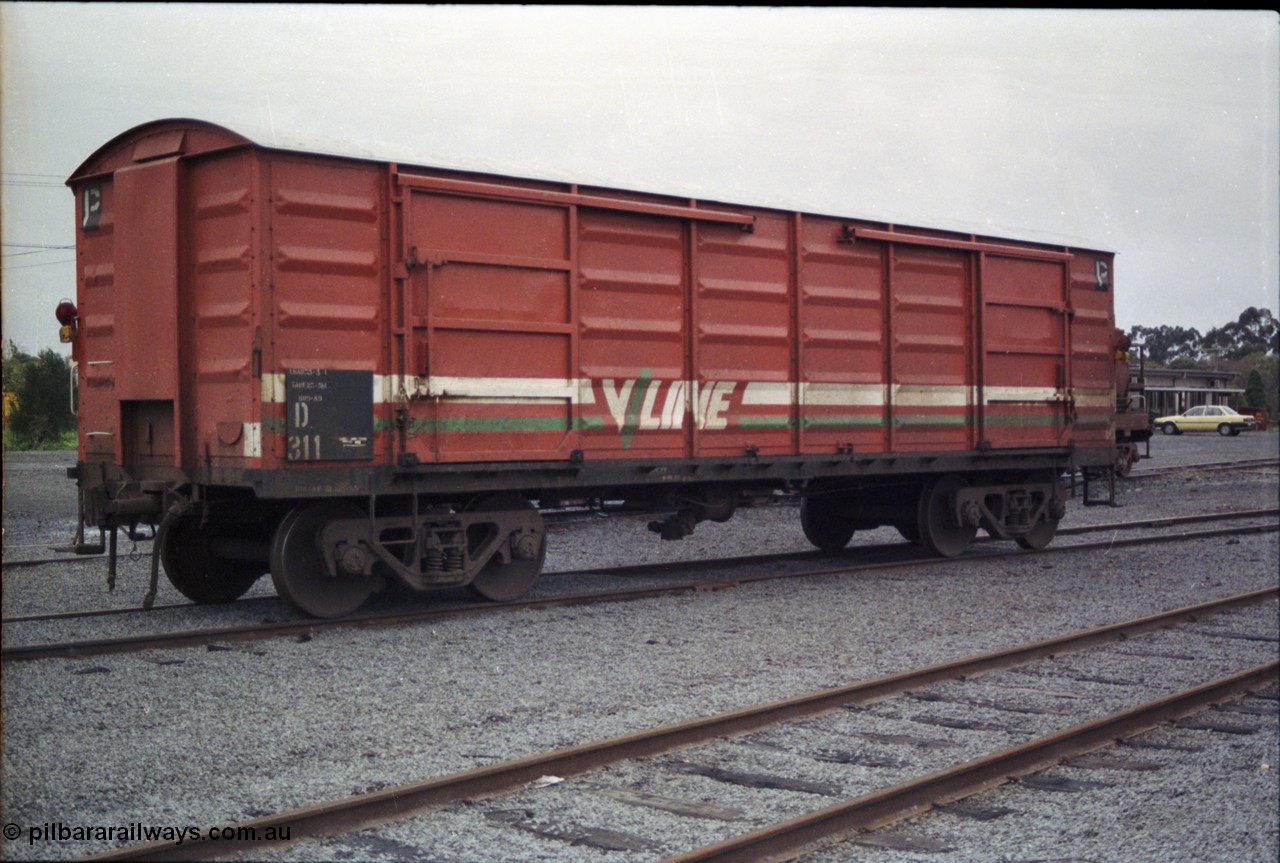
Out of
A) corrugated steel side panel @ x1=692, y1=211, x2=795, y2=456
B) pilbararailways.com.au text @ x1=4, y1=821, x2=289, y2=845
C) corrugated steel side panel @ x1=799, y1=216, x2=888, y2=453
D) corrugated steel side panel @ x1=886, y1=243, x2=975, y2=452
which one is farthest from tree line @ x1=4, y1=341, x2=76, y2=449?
pilbararailways.com.au text @ x1=4, y1=821, x2=289, y2=845

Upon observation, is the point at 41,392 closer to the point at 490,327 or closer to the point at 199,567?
the point at 199,567

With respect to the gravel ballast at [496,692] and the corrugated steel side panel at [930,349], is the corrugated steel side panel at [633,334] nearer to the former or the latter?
the gravel ballast at [496,692]

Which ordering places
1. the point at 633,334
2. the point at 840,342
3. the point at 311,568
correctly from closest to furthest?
1. the point at 311,568
2. the point at 633,334
3. the point at 840,342

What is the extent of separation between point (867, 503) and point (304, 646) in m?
7.87

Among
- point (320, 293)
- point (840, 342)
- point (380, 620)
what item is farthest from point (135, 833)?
point (840, 342)

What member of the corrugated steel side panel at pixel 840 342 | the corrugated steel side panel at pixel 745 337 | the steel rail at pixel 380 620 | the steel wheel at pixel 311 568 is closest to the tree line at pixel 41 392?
the steel wheel at pixel 311 568

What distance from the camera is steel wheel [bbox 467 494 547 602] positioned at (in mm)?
9820

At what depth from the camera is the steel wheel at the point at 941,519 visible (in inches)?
525

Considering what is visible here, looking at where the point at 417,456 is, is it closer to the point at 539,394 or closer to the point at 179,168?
the point at 539,394

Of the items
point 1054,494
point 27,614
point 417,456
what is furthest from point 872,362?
point 27,614

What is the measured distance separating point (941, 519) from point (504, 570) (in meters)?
5.91

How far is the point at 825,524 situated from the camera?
1442cm

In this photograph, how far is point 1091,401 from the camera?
1473cm

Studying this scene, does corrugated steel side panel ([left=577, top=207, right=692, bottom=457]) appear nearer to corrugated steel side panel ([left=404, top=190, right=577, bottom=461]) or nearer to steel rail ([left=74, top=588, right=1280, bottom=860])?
corrugated steel side panel ([left=404, top=190, right=577, bottom=461])
